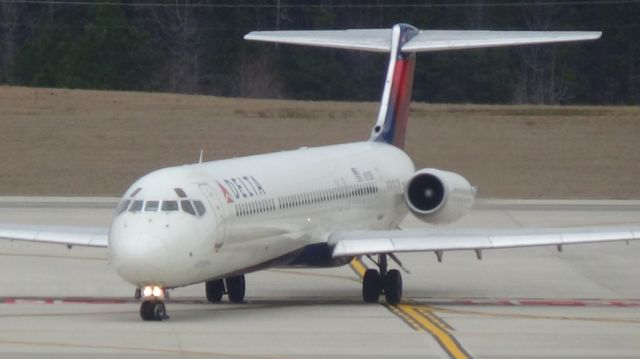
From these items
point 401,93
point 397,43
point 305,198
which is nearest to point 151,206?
point 305,198

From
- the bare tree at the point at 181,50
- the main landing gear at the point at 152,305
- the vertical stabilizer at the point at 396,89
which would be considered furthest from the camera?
the bare tree at the point at 181,50

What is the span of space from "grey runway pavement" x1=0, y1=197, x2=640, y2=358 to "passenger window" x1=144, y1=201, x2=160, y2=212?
1.64 meters

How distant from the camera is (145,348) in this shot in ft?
64.4

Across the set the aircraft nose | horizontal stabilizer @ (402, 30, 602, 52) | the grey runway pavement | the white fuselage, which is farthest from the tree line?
the aircraft nose

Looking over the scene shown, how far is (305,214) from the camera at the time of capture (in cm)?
2606

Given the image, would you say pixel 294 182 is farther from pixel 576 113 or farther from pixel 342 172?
pixel 576 113

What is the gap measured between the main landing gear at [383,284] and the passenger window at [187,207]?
15.1 feet

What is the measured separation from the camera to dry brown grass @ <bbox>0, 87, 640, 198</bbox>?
54469mm

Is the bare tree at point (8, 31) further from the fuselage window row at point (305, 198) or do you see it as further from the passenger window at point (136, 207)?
the passenger window at point (136, 207)

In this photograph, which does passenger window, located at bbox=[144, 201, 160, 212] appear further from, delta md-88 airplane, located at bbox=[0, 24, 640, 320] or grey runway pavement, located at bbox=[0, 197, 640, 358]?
grey runway pavement, located at bbox=[0, 197, 640, 358]

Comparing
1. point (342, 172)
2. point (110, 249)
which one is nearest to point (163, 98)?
point (342, 172)

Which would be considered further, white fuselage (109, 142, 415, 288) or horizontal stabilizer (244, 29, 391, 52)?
horizontal stabilizer (244, 29, 391, 52)

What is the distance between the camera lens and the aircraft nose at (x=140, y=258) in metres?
21.8

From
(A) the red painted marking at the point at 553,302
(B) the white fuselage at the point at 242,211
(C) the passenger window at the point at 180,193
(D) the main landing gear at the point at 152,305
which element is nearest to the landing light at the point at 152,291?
(D) the main landing gear at the point at 152,305
